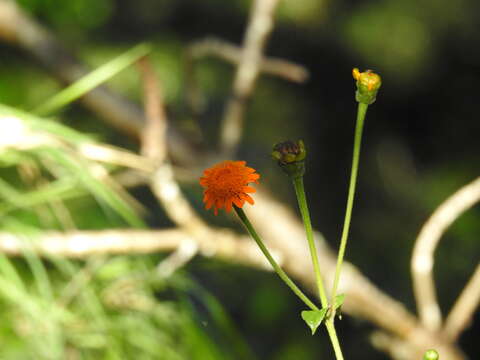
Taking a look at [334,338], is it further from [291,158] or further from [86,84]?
[86,84]

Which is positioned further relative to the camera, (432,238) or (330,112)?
(330,112)

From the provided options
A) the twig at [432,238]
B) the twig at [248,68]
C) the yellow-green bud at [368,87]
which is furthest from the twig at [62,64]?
the yellow-green bud at [368,87]

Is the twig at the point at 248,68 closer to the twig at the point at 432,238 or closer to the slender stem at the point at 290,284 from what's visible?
the twig at the point at 432,238

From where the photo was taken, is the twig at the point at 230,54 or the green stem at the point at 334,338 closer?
the green stem at the point at 334,338

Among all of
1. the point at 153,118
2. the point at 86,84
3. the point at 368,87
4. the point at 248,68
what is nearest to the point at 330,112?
the point at 248,68

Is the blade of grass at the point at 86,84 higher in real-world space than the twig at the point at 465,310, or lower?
higher

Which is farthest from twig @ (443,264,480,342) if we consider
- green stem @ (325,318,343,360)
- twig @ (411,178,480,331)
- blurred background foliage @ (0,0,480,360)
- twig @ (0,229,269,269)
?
blurred background foliage @ (0,0,480,360)

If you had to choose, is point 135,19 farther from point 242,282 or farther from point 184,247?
point 184,247
